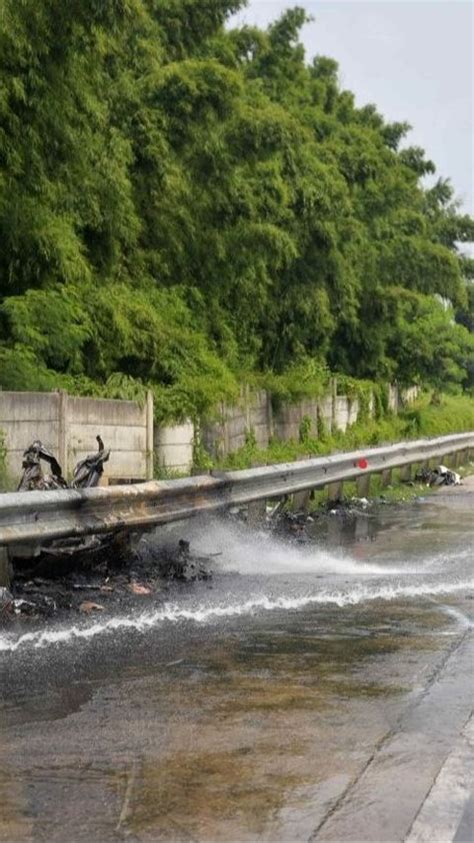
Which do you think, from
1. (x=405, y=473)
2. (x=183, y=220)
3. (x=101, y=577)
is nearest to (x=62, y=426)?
(x=101, y=577)

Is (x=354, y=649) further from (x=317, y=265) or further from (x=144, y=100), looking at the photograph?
(x=317, y=265)

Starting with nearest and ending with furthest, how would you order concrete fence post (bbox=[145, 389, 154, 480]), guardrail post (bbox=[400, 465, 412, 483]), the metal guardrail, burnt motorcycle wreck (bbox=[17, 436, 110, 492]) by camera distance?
the metal guardrail, burnt motorcycle wreck (bbox=[17, 436, 110, 492]), concrete fence post (bbox=[145, 389, 154, 480]), guardrail post (bbox=[400, 465, 412, 483])

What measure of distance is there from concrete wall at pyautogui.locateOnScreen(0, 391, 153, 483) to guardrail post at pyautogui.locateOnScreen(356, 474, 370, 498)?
406cm

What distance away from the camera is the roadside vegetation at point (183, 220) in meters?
18.0

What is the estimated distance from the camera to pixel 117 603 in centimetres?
973

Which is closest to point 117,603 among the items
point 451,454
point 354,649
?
point 354,649

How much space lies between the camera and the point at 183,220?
26.1 meters

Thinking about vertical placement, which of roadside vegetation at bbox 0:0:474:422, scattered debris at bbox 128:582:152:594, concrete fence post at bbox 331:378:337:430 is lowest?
scattered debris at bbox 128:582:152:594

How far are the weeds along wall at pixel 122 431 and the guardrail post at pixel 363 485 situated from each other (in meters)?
2.47

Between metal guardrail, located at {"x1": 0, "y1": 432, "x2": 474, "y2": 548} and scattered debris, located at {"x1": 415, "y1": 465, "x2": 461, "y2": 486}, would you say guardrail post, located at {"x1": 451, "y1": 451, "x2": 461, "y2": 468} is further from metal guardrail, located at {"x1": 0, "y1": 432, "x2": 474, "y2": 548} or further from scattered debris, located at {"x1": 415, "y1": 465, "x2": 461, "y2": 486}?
metal guardrail, located at {"x1": 0, "y1": 432, "x2": 474, "y2": 548}

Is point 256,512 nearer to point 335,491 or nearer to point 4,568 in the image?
point 335,491

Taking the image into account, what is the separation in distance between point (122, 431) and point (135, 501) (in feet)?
25.2

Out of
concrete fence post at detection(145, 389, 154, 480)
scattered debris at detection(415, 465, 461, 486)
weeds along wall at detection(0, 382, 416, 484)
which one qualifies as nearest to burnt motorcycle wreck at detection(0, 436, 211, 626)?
weeds along wall at detection(0, 382, 416, 484)

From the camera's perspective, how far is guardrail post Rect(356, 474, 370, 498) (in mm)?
21609
